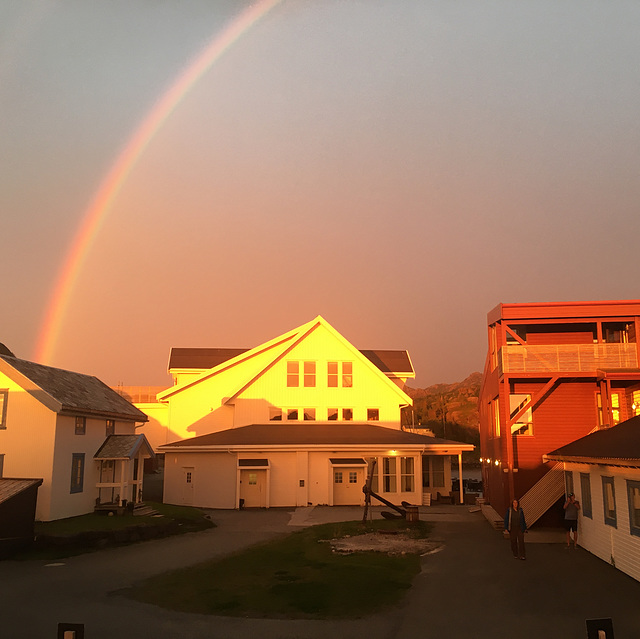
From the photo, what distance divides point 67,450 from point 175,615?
14320mm

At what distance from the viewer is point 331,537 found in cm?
2327

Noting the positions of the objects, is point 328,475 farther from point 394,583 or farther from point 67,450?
point 394,583

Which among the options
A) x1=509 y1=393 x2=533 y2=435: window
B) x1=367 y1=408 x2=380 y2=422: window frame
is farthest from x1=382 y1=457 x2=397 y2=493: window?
x1=509 y1=393 x2=533 y2=435: window

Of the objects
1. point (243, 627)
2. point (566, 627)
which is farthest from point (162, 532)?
point (566, 627)

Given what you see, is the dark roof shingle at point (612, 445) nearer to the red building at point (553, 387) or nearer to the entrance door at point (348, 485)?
the red building at point (553, 387)

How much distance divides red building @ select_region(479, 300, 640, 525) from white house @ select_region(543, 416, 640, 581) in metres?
4.06

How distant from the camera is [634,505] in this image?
15.6 m

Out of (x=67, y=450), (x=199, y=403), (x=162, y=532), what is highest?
(x=199, y=403)

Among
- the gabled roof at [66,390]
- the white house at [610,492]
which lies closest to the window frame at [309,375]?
the gabled roof at [66,390]

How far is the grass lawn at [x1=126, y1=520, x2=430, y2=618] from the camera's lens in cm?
1324

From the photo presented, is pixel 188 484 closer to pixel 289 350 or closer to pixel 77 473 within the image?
pixel 289 350

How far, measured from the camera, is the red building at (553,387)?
25703mm

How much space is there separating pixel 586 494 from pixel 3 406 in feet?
68.6

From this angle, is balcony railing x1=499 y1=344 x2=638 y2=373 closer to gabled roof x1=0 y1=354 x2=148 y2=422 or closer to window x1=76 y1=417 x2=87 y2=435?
gabled roof x1=0 y1=354 x2=148 y2=422
